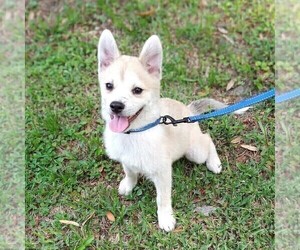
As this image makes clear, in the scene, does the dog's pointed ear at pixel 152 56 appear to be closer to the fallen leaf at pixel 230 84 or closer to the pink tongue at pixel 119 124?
the pink tongue at pixel 119 124

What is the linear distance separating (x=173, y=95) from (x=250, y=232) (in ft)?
4.79

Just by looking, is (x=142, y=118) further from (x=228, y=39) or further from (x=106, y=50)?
(x=228, y=39)

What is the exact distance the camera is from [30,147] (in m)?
4.22

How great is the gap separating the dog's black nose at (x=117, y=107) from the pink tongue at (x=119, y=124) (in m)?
0.12

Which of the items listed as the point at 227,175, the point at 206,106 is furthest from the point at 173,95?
the point at 227,175

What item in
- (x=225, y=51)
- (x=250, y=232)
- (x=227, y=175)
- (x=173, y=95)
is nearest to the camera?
(x=250, y=232)

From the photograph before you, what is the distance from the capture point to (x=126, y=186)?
384cm

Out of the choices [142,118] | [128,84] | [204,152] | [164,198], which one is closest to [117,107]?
[128,84]

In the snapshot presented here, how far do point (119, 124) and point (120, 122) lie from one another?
0.01m

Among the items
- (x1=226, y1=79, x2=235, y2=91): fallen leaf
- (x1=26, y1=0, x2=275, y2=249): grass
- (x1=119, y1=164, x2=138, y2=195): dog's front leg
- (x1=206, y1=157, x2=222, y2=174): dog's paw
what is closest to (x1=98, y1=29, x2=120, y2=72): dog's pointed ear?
(x1=119, y1=164, x2=138, y2=195): dog's front leg

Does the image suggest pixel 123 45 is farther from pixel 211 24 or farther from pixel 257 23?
pixel 257 23

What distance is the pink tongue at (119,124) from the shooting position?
3.14 meters

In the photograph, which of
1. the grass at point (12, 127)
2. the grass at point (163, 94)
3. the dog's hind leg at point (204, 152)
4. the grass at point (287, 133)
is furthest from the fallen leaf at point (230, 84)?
the grass at point (12, 127)

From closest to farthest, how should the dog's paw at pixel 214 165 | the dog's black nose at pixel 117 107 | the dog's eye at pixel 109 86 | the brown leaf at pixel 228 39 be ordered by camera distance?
the dog's black nose at pixel 117 107 → the dog's eye at pixel 109 86 → the dog's paw at pixel 214 165 → the brown leaf at pixel 228 39
